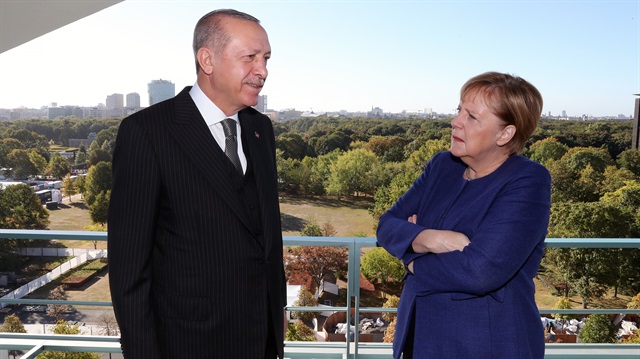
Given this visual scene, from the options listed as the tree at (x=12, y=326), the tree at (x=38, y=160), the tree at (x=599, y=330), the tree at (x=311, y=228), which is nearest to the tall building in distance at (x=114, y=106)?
the tree at (x=38, y=160)

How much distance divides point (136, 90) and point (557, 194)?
33.4 metres

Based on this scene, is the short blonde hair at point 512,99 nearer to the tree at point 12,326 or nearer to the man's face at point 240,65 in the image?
the man's face at point 240,65

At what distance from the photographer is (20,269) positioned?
3778cm

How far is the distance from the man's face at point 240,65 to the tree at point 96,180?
1526 inches

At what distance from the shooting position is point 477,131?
3.77 feet

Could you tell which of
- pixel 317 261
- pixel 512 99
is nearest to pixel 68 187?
pixel 317 261

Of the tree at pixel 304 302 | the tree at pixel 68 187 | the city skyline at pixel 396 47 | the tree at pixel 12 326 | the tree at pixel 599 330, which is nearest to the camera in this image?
the tree at pixel 599 330

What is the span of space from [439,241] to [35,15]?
306 cm

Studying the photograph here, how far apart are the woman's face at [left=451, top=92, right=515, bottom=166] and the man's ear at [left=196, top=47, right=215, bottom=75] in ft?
1.72

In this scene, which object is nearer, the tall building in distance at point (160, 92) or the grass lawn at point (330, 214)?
the tall building in distance at point (160, 92)

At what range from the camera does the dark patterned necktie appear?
117 centimetres

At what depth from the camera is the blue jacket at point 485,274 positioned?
110 cm

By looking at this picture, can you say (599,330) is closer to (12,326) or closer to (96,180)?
(12,326)

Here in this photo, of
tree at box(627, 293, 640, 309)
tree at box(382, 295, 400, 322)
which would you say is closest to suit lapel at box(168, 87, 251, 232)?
tree at box(382, 295, 400, 322)
